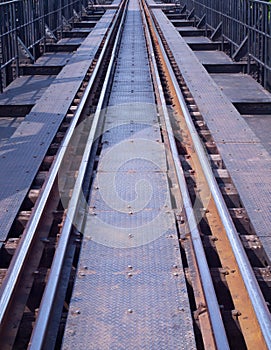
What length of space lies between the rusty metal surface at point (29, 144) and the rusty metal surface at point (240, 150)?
1.80 meters

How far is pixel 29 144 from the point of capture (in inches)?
266

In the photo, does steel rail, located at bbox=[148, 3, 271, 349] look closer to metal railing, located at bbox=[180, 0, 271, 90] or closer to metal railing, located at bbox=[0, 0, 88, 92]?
metal railing, located at bbox=[180, 0, 271, 90]

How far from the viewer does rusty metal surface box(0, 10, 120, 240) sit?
17.2 feet

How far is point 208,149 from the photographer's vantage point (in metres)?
6.82

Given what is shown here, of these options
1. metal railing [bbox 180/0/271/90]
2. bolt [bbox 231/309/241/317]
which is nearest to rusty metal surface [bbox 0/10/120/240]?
bolt [bbox 231/309/241/317]

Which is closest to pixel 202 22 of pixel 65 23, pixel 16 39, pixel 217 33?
pixel 217 33

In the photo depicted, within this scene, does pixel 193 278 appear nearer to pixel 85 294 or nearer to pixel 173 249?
pixel 173 249

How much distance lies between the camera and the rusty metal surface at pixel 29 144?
524cm

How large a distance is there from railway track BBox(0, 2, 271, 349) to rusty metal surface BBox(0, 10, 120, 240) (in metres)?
0.11

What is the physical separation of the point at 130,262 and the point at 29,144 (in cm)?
291

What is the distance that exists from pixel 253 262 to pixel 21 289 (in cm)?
161

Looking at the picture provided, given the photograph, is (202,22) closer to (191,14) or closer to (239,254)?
(191,14)

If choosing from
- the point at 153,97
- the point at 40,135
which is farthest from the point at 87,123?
the point at 153,97

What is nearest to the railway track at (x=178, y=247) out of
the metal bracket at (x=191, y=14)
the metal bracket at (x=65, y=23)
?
the metal bracket at (x=65, y=23)
